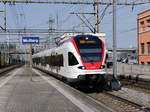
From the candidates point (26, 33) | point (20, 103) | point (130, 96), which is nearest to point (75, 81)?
point (130, 96)

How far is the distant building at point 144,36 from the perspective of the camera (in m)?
54.2

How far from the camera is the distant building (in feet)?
178

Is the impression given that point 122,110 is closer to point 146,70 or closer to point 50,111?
point 50,111

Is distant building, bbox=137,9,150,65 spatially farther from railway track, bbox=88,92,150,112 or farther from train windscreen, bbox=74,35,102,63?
railway track, bbox=88,92,150,112

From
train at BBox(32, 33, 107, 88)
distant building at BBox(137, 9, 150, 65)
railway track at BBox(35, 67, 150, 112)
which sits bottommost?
railway track at BBox(35, 67, 150, 112)

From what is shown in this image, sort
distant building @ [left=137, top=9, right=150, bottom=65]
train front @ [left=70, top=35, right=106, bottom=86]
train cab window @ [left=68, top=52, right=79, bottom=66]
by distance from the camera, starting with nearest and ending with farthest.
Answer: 1. train front @ [left=70, top=35, right=106, bottom=86]
2. train cab window @ [left=68, top=52, right=79, bottom=66]
3. distant building @ [left=137, top=9, right=150, bottom=65]

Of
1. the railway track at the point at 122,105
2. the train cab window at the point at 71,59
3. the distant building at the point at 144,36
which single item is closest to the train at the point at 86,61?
the train cab window at the point at 71,59

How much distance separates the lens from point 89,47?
17.4 meters

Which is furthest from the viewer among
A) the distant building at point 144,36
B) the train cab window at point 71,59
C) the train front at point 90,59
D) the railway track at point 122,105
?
the distant building at point 144,36

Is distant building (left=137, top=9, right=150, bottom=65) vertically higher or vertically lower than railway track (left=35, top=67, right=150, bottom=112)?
higher

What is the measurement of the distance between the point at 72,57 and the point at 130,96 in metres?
3.59

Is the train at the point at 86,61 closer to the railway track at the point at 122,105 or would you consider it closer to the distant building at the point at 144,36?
the railway track at the point at 122,105

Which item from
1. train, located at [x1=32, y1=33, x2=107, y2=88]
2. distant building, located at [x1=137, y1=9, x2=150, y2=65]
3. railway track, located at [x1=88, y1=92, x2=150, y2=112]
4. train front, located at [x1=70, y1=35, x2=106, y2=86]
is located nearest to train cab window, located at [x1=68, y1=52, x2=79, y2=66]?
train, located at [x1=32, y1=33, x2=107, y2=88]

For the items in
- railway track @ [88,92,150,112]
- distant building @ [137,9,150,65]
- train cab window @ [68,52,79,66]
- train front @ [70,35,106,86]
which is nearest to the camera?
railway track @ [88,92,150,112]
